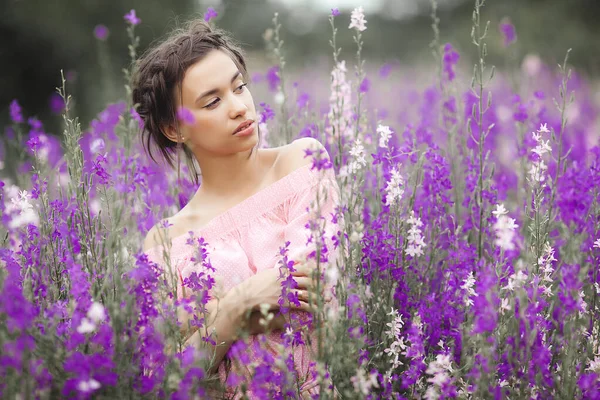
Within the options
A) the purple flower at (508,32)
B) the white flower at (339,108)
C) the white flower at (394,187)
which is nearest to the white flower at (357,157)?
the white flower at (394,187)

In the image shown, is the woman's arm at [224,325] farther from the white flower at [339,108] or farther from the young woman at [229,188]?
the white flower at [339,108]

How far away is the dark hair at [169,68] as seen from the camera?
7.39ft

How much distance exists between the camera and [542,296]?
6.89ft

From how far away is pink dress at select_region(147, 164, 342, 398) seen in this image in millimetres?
2043

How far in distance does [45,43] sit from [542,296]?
9285mm

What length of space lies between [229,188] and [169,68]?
47 centimetres

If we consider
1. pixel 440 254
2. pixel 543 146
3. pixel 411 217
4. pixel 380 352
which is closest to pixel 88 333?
pixel 380 352

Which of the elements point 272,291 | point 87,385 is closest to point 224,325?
point 272,291

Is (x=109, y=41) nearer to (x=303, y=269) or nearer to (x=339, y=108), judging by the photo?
(x=339, y=108)

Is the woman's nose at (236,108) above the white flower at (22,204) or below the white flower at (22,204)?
above

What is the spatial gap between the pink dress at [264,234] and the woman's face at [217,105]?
20 cm

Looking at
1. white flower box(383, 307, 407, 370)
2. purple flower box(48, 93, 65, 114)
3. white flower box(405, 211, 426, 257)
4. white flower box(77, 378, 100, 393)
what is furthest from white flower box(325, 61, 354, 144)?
purple flower box(48, 93, 65, 114)

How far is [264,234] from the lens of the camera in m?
2.17

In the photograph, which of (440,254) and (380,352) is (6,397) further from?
(440,254)
